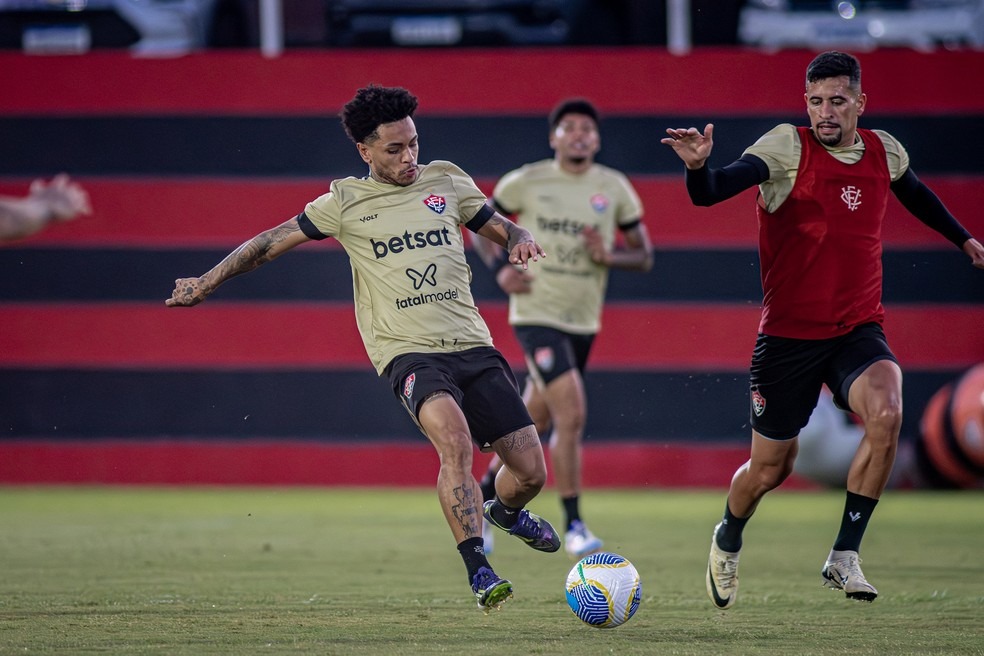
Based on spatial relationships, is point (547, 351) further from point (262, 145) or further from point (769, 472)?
point (262, 145)

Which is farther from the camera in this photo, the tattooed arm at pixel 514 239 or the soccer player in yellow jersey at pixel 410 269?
the soccer player in yellow jersey at pixel 410 269

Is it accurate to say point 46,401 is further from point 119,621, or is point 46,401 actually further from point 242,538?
point 119,621

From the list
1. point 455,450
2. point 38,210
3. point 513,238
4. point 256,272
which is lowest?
point 256,272

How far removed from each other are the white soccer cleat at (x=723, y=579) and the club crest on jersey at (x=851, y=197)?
4.99ft

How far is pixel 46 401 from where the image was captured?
1159cm

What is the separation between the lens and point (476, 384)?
556 centimetres

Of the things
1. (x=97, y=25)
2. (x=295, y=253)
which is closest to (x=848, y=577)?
(x=295, y=253)

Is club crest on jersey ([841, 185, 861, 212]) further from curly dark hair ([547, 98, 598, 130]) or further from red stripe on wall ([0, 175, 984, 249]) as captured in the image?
red stripe on wall ([0, 175, 984, 249])

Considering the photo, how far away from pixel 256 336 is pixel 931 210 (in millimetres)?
7152

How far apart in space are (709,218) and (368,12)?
11.5 ft

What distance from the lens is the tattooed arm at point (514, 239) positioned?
5284 millimetres

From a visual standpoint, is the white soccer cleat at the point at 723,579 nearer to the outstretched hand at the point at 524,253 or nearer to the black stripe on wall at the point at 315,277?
the outstretched hand at the point at 524,253

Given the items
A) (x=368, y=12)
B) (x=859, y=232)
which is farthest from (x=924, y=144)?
(x=859, y=232)

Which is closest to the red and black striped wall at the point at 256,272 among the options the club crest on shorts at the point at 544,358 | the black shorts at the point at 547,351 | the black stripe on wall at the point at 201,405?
the black stripe on wall at the point at 201,405
